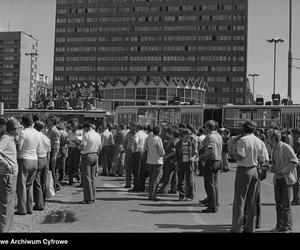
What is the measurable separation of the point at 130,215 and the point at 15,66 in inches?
5668

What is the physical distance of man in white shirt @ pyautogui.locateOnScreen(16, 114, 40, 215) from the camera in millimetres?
10141

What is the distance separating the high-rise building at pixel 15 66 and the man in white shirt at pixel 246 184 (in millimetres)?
134812

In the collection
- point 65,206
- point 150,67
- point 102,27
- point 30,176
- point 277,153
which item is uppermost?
point 102,27

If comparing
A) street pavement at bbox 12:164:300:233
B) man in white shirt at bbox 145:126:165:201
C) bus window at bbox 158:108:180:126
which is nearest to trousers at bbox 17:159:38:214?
street pavement at bbox 12:164:300:233

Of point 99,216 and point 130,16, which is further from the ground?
point 130,16

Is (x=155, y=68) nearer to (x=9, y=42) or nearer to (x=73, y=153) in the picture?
(x=9, y=42)

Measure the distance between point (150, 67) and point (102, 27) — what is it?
1785 cm

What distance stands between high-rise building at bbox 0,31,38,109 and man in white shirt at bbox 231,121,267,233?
135 meters

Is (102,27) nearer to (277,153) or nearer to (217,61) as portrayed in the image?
(217,61)

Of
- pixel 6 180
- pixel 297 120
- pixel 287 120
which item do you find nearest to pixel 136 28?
pixel 287 120

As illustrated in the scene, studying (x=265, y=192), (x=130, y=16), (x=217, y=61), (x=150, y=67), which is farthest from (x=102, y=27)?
(x=265, y=192)

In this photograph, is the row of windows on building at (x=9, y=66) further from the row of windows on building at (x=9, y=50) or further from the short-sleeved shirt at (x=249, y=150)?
the short-sleeved shirt at (x=249, y=150)
